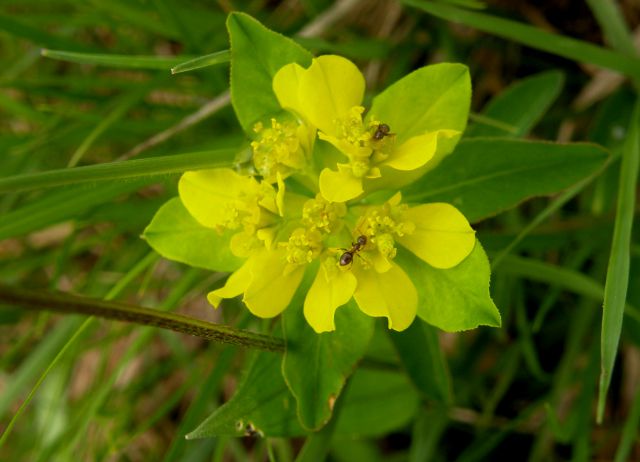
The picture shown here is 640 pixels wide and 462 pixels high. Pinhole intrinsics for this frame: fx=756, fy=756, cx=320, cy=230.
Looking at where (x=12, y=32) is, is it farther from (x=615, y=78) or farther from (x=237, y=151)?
(x=615, y=78)

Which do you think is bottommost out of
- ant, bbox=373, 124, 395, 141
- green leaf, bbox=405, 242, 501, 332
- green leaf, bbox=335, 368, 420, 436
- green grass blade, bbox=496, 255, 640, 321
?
green leaf, bbox=335, 368, 420, 436

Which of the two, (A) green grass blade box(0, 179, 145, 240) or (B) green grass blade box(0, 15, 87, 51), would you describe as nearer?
(A) green grass blade box(0, 179, 145, 240)

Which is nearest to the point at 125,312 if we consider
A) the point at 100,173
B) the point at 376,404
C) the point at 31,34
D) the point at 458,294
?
the point at 100,173

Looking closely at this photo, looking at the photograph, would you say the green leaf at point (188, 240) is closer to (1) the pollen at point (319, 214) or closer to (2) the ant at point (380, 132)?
(1) the pollen at point (319, 214)

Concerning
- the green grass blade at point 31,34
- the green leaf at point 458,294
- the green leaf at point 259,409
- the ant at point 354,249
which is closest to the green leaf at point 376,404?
the green leaf at point 259,409

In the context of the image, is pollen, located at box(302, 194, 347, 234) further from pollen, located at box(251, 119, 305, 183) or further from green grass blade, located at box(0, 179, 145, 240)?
green grass blade, located at box(0, 179, 145, 240)

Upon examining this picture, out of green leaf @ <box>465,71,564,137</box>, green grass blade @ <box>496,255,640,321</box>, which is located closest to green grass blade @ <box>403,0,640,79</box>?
Result: green leaf @ <box>465,71,564,137</box>
